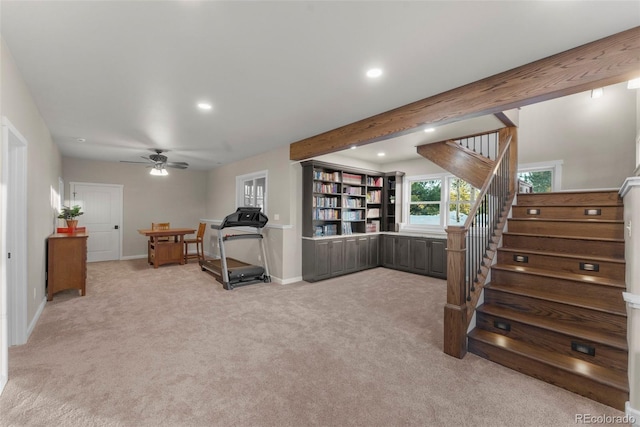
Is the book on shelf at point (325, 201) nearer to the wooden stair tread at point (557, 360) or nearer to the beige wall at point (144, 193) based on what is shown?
the wooden stair tread at point (557, 360)

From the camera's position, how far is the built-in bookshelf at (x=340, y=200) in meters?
5.23

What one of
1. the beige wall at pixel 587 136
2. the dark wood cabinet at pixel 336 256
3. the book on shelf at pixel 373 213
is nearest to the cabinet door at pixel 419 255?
the dark wood cabinet at pixel 336 256

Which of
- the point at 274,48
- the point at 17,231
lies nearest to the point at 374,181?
the point at 274,48

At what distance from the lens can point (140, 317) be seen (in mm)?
3383

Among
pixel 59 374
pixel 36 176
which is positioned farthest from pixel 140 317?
pixel 36 176

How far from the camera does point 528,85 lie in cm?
223

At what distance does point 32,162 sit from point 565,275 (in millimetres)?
5735

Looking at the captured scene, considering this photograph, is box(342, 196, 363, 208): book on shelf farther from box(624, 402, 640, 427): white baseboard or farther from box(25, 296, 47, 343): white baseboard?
box(25, 296, 47, 343): white baseboard

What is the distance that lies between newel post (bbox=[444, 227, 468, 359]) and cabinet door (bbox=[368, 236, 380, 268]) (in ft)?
11.8

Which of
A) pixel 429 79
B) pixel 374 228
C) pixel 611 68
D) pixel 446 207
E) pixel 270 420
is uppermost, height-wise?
pixel 429 79

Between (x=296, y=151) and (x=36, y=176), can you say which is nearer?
(x=36, y=176)

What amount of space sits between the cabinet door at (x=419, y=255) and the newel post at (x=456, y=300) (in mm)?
3129

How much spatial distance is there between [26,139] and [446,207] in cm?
675

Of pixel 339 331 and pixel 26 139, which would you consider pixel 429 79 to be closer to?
pixel 339 331
